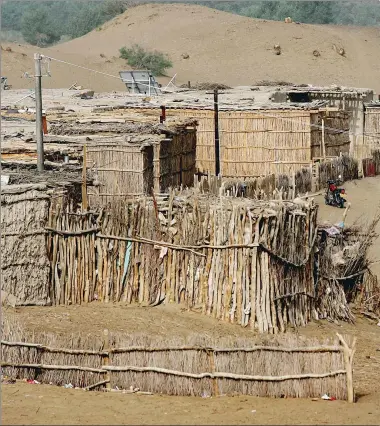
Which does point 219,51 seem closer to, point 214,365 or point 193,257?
point 193,257

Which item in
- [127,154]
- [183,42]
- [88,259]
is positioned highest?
[183,42]

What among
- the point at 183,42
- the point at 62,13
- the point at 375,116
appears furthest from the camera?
Answer: the point at 62,13

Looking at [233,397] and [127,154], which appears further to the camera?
[127,154]

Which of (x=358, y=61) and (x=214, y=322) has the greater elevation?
(x=358, y=61)

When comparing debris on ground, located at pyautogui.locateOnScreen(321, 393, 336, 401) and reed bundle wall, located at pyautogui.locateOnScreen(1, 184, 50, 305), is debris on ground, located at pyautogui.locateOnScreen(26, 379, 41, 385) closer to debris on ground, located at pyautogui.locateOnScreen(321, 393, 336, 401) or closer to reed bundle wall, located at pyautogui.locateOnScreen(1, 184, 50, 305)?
reed bundle wall, located at pyautogui.locateOnScreen(1, 184, 50, 305)

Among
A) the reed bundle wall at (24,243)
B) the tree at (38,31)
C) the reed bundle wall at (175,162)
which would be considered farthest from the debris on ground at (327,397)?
the tree at (38,31)

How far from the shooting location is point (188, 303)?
44.3 ft

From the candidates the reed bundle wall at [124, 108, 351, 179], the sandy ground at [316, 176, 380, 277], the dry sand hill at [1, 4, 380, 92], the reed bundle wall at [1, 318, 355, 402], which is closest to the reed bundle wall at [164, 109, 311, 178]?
the reed bundle wall at [124, 108, 351, 179]

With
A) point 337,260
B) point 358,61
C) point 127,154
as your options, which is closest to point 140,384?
point 337,260

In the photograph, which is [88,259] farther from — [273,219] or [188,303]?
[273,219]

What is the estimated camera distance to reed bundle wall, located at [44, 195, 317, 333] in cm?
1305

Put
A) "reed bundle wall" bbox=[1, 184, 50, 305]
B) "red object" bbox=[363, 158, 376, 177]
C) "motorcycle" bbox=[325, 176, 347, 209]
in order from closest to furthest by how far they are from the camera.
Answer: "reed bundle wall" bbox=[1, 184, 50, 305]
"motorcycle" bbox=[325, 176, 347, 209]
"red object" bbox=[363, 158, 376, 177]

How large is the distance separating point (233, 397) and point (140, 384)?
0.96 metres

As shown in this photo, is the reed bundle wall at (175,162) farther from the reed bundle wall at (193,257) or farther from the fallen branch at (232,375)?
the fallen branch at (232,375)
